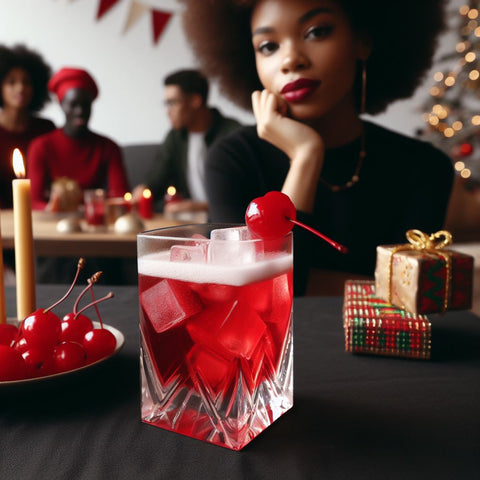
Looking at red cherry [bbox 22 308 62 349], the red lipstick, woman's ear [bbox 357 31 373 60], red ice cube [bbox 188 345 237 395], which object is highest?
woman's ear [bbox 357 31 373 60]

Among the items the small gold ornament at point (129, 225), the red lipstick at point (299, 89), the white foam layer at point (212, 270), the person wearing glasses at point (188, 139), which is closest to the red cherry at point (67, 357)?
the white foam layer at point (212, 270)

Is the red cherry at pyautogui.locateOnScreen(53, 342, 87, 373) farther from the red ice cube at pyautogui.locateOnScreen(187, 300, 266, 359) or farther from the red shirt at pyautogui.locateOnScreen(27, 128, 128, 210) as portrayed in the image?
the red shirt at pyautogui.locateOnScreen(27, 128, 128, 210)

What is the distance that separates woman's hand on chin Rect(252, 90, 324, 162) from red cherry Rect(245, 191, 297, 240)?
2.68 ft

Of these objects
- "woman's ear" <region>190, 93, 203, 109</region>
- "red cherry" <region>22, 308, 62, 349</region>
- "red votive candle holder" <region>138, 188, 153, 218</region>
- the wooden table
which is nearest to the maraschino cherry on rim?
→ "red cherry" <region>22, 308, 62, 349</region>

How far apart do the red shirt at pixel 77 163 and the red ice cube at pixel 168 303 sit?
2656mm

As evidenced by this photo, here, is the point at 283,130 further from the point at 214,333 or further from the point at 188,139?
the point at 188,139

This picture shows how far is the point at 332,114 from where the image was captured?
1.46 meters

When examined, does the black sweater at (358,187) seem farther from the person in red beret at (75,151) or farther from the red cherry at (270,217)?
the person in red beret at (75,151)

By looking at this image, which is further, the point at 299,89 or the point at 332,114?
the point at 332,114

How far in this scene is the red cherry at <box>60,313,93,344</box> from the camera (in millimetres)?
488

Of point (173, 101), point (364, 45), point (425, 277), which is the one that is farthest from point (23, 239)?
point (173, 101)

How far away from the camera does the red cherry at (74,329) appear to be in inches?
19.2

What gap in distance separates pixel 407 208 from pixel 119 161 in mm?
2245

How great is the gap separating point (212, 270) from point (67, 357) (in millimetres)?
179
